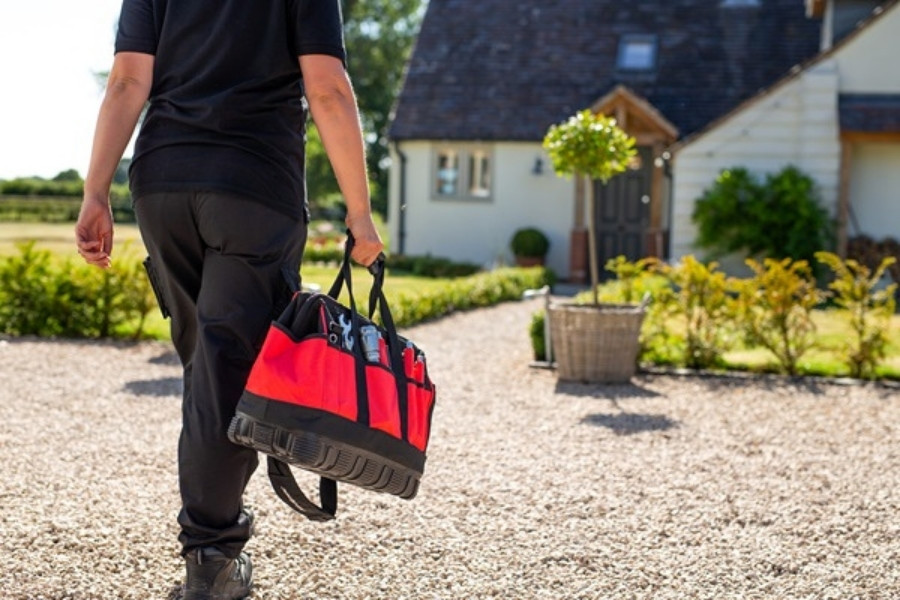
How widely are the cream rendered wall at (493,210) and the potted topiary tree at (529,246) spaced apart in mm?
327

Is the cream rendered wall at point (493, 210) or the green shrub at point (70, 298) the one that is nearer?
the green shrub at point (70, 298)

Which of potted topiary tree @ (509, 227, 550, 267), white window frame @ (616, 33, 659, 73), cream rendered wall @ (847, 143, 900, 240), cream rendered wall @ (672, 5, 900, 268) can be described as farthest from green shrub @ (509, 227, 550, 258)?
cream rendered wall @ (847, 143, 900, 240)

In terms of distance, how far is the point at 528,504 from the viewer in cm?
512

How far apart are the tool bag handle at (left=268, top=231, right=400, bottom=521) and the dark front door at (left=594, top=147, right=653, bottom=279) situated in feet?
58.6

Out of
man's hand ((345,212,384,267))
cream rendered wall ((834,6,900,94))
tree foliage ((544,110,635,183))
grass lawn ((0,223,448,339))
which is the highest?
cream rendered wall ((834,6,900,94))

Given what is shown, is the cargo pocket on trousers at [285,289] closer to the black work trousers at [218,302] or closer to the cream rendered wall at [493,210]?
the black work trousers at [218,302]

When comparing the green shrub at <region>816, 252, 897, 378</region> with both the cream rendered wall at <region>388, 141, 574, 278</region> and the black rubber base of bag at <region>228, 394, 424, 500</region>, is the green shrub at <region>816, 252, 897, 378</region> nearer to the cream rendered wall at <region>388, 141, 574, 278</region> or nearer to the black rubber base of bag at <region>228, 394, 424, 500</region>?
the black rubber base of bag at <region>228, 394, 424, 500</region>

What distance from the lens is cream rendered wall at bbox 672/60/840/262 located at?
666 inches

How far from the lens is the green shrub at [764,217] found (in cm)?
1667

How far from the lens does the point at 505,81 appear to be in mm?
21984

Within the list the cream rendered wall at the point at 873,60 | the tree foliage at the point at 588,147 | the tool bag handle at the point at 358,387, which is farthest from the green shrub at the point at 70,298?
the cream rendered wall at the point at 873,60

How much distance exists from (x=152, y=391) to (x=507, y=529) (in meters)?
4.05

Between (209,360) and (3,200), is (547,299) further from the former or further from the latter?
(3,200)

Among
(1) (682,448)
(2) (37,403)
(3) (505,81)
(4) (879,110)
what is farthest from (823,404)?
(3) (505,81)
